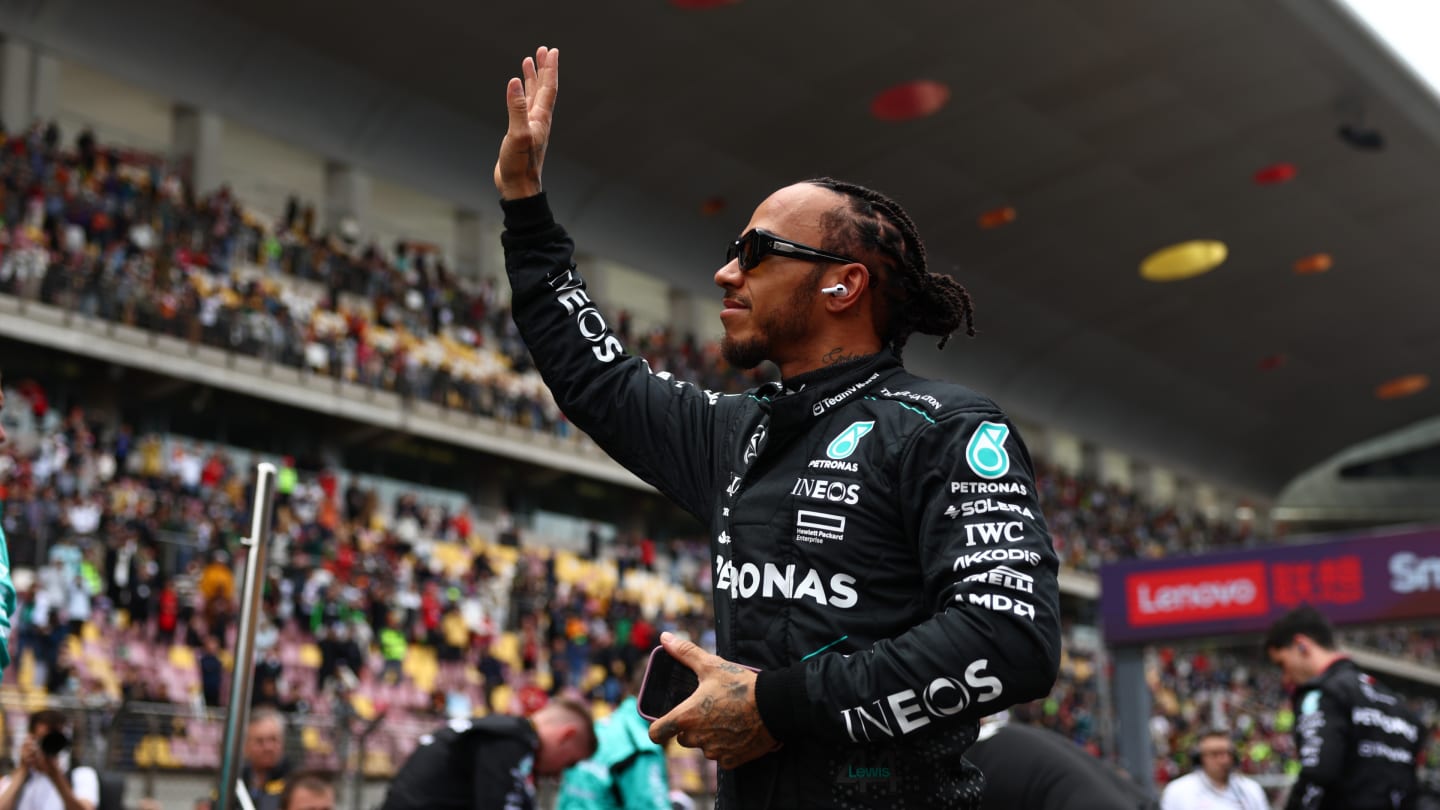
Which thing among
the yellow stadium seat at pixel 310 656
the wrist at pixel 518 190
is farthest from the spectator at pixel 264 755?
the yellow stadium seat at pixel 310 656

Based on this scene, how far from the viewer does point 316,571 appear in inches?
717

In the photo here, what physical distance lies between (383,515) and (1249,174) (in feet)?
60.6

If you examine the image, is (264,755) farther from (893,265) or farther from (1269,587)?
(1269,587)

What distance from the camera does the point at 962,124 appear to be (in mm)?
28047

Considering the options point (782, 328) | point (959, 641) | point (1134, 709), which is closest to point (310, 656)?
point (1134, 709)

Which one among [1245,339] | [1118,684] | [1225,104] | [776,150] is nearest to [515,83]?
[1118,684]

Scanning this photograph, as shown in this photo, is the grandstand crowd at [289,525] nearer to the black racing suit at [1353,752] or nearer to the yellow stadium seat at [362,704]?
the yellow stadium seat at [362,704]

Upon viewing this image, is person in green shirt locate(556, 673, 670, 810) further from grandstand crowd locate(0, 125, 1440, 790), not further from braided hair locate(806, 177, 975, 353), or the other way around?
grandstand crowd locate(0, 125, 1440, 790)

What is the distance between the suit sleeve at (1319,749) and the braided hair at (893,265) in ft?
12.3

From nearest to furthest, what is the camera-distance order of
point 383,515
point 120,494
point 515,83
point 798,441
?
point 798,441 < point 515,83 < point 120,494 < point 383,515

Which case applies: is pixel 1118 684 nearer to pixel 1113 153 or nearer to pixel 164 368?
pixel 164 368

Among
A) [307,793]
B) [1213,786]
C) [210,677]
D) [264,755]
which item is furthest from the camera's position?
[210,677]

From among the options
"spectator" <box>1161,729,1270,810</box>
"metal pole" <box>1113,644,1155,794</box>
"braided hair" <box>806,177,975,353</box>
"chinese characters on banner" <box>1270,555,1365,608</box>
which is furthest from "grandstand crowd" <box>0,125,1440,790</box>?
"braided hair" <box>806,177,975,353</box>

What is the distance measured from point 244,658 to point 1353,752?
399 centimetres
